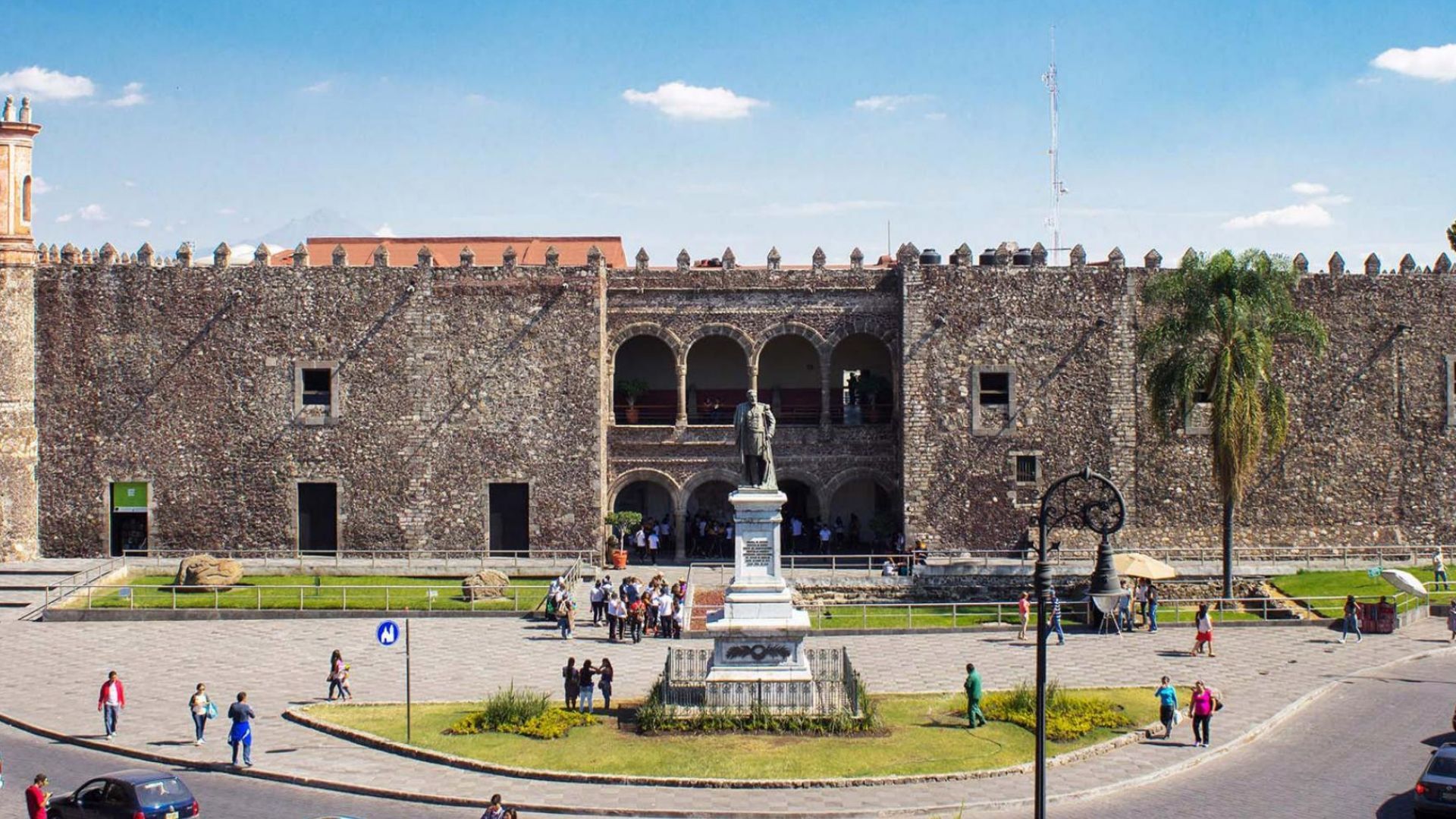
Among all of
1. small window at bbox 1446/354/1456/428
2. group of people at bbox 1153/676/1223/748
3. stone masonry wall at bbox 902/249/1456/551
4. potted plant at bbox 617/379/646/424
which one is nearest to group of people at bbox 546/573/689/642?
potted plant at bbox 617/379/646/424

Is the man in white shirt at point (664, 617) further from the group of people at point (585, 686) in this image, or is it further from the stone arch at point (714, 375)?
the stone arch at point (714, 375)

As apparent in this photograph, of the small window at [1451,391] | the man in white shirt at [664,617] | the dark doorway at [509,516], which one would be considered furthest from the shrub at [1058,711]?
the small window at [1451,391]

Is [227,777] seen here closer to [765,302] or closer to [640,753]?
[640,753]

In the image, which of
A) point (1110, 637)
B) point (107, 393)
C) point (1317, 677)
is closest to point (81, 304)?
point (107, 393)

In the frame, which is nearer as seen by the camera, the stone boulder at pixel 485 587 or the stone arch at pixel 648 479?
the stone boulder at pixel 485 587

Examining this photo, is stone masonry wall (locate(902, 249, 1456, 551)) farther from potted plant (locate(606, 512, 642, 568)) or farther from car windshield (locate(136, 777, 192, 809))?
car windshield (locate(136, 777, 192, 809))

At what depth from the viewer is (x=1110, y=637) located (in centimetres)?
3269

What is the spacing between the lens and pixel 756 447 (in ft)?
84.3

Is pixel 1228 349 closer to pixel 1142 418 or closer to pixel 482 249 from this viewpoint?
pixel 1142 418

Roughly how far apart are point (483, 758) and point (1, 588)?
20.9 m

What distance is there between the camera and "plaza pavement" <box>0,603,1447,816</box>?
20.9 meters

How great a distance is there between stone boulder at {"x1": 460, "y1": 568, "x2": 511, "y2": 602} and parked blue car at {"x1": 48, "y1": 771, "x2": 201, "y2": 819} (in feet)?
56.3

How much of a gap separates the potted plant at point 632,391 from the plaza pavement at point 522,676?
11554 mm

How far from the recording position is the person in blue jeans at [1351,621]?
32.3 m
